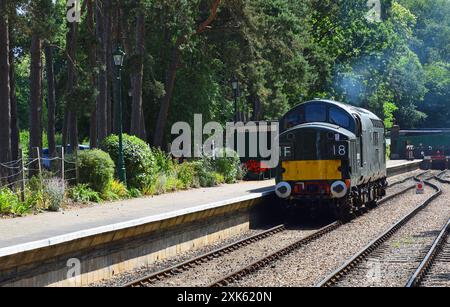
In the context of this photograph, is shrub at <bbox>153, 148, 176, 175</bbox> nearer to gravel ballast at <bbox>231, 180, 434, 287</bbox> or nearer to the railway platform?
the railway platform

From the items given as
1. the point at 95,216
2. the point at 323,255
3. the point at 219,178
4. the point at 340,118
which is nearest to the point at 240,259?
the point at 323,255

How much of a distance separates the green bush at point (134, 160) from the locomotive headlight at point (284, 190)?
16.6 ft

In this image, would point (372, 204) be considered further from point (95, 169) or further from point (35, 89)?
point (35, 89)

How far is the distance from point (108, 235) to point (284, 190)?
30.9 ft

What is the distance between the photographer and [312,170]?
75.9 feet

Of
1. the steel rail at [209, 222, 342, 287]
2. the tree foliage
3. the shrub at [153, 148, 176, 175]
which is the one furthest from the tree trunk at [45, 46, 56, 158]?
the steel rail at [209, 222, 342, 287]

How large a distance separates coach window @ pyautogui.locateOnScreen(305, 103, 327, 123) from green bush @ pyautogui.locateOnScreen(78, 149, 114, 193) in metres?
6.28

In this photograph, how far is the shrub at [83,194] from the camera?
21750 mm

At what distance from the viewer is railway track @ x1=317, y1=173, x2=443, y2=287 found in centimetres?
1395

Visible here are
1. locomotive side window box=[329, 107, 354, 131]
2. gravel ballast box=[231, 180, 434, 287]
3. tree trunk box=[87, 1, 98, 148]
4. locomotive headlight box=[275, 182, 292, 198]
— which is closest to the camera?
gravel ballast box=[231, 180, 434, 287]

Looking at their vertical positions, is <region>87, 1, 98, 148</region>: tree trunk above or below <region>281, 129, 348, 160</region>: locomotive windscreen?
above

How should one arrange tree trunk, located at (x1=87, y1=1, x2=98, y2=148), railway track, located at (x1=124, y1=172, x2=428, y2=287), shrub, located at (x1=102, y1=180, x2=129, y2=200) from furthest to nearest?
tree trunk, located at (x1=87, y1=1, x2=98, y2=148), shrub, located at (x1=102, y1=180, x2=129, y2=200), railway track, located at (x1=124, y1=172, x2=428, y2=287)

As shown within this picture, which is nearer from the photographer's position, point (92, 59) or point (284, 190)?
point (284, 190)
